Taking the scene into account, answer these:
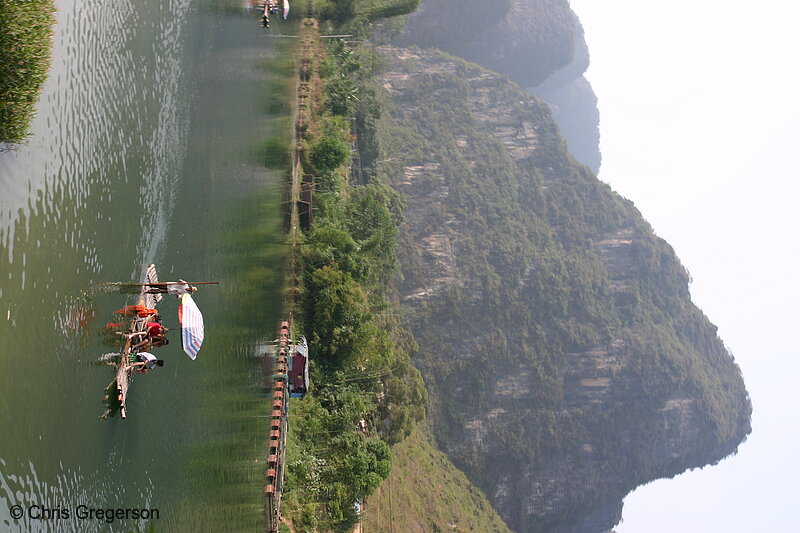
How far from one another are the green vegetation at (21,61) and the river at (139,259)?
29.1 inches

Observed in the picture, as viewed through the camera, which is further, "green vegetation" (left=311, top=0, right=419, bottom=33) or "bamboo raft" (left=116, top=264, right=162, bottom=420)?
"green vegetation" (left=311, top=0, right=419, bottom=33)

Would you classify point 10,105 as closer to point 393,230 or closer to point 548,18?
point 393,230

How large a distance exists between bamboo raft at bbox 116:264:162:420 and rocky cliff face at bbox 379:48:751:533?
43305mm

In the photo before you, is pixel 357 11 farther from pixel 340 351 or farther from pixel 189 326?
pixel 189 326

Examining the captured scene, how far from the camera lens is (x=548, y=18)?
396ft

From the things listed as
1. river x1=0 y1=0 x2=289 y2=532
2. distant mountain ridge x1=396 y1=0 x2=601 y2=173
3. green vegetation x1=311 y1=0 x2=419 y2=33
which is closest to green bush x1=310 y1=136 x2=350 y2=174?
river x1=0 y1=0 x2=289 y2=532

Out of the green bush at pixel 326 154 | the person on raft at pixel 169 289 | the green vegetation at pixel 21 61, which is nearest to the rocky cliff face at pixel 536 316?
the green bush at pixel 326 154

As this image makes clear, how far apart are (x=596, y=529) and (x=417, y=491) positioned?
3995 centimetres

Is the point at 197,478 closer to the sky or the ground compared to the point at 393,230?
closer to the ground

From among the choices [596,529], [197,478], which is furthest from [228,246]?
[596,529]

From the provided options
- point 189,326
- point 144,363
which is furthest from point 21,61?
point 144,363

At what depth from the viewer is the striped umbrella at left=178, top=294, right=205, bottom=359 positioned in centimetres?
2116

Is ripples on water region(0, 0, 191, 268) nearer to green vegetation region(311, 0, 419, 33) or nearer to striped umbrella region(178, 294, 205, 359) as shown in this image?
striped umbrella region(178, 294, 205, 359)

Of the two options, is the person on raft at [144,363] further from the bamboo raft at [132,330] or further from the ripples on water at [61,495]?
the ripples on water at [61,495]
